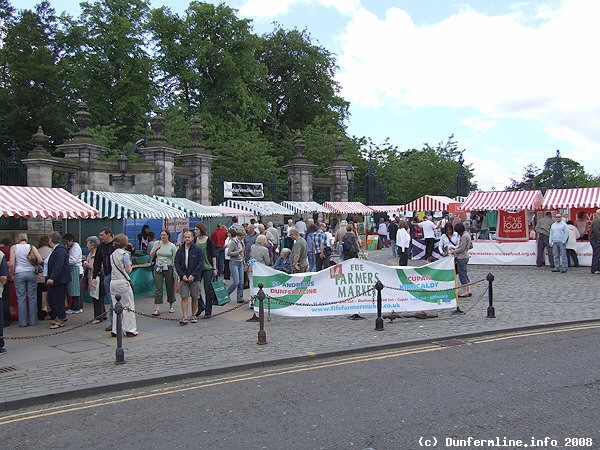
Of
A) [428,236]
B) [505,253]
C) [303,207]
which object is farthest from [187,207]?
[505,253]

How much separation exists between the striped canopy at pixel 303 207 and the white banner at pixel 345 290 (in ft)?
52.0

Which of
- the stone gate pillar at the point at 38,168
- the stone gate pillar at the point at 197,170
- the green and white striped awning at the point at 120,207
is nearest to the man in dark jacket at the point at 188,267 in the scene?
the green and white striped awning at the point at 120,207

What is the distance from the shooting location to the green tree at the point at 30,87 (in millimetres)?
→ 41094

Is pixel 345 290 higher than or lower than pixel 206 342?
higher

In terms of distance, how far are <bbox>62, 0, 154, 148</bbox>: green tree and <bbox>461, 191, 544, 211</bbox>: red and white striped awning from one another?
26361 mm

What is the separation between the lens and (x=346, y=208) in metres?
30.8

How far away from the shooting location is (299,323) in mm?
11406

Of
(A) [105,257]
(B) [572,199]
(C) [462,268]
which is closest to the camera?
(A) [105,257]

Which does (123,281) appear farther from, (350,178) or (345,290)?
(350,178)

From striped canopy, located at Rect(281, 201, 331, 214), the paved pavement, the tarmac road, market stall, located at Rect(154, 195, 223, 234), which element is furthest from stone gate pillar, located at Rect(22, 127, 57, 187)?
the tarmac road

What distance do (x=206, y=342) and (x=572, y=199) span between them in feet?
55.0

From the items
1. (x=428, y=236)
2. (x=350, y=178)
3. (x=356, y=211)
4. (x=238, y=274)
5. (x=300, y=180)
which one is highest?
(x=350, y=178)

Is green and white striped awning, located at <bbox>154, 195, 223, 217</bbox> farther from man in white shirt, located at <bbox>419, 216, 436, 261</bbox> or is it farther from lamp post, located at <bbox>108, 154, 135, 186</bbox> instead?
man in white shirt, located at <bbox>419, 216, 436, 261</bbox>

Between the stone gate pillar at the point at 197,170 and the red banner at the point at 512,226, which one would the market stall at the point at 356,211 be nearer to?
the stone gate pillar at the point at 197,170
